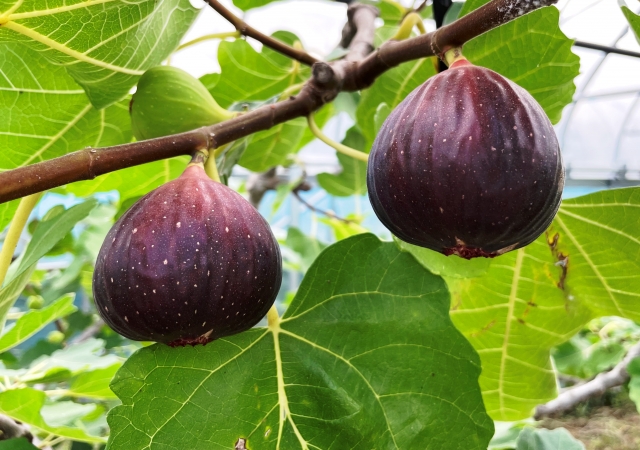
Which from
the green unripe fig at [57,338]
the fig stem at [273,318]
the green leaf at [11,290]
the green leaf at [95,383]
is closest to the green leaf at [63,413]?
the green leaf at [95,383]

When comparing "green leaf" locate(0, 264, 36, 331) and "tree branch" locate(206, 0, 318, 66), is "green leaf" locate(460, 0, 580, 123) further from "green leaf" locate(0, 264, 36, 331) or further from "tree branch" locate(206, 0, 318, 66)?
"green leaf" locate(0, 264, 36, 331)

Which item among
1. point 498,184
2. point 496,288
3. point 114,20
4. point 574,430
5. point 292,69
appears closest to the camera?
point 498,184

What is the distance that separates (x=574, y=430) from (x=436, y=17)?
340 centimetres

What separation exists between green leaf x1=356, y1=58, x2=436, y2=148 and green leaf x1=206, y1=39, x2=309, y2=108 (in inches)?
10.9

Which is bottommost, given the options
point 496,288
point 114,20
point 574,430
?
point 574,430

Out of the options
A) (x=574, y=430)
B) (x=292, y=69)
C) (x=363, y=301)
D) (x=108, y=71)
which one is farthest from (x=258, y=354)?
(x=574, y=430)

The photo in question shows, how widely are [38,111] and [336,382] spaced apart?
25.9 inches

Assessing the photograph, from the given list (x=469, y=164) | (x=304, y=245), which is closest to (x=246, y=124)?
(x=469, y=164)

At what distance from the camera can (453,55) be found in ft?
1.96

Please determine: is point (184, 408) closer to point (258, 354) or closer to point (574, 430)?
point (258, 354)

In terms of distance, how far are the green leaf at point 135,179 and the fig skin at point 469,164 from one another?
2.81ft

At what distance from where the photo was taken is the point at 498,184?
490mm

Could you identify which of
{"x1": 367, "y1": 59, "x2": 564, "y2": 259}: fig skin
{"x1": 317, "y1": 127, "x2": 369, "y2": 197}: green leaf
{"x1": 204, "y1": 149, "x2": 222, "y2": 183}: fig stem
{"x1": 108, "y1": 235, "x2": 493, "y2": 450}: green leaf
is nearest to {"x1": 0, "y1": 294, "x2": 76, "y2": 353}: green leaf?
{"x1": 108, "y1": 235, "x2": 493, "y2": 450}: green leaf

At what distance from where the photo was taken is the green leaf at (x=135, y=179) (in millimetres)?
1304
